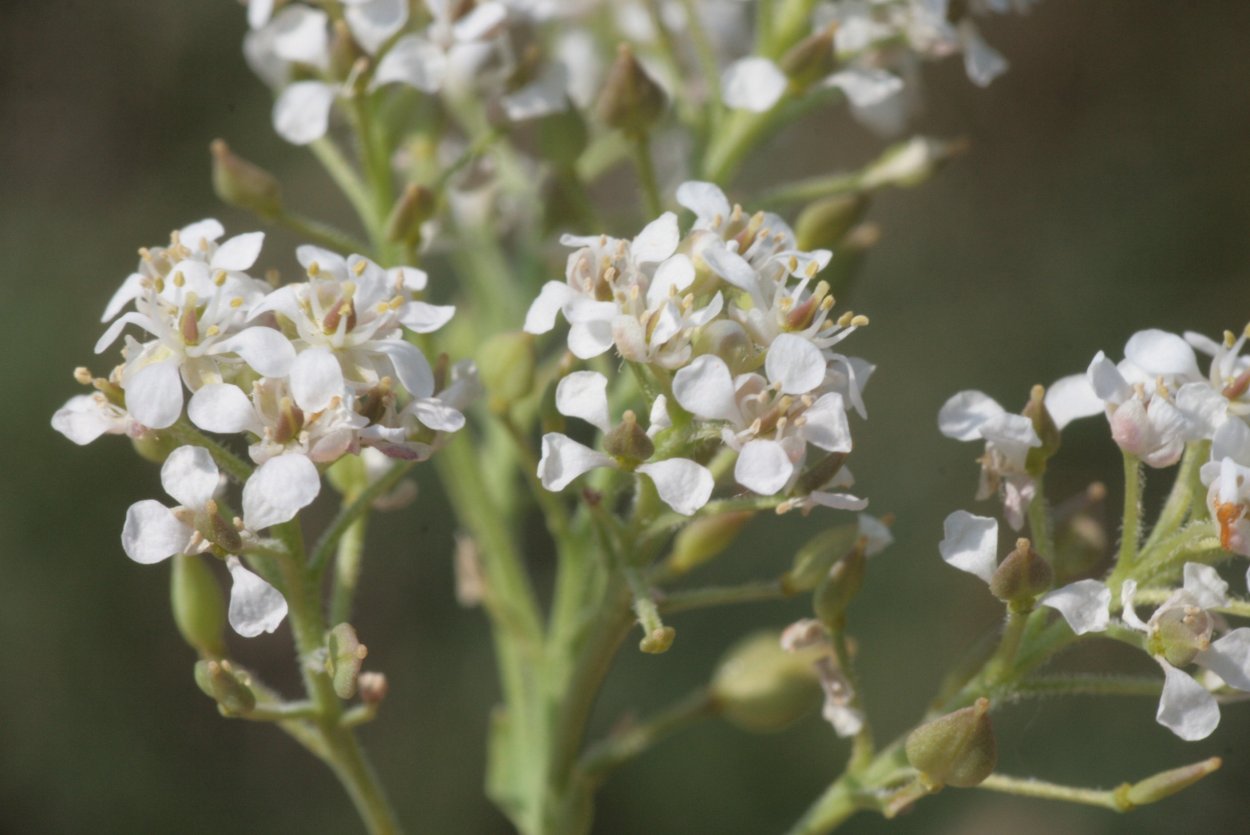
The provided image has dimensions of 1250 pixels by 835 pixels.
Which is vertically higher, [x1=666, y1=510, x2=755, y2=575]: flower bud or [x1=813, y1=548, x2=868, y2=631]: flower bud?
[x1=813, y1=548, x2=868, y2=631]: flower bud

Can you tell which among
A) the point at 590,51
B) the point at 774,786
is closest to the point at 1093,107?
the point at 774,786

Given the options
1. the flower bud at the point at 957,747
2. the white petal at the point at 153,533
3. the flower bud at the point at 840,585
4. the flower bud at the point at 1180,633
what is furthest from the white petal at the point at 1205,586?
the white petal at the point at 153,533

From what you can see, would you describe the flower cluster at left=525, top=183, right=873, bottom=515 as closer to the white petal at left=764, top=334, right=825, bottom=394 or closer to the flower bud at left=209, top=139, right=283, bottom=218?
the white petal at left=764, top=334, right=825, bottom=394

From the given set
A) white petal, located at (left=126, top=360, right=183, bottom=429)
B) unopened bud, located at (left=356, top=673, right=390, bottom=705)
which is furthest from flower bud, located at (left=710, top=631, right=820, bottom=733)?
white petal, located at (left=126, top=360, right=183, bottom=429)

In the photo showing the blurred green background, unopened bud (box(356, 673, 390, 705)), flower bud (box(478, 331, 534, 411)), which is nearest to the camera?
unopened bud (box(356, 673, 390, 705))

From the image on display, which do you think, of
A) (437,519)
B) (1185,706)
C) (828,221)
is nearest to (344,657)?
(1185,706)

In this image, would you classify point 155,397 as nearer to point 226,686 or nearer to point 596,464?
point 226,686

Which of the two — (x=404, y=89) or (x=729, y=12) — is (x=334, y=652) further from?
(x=729, y=12)
